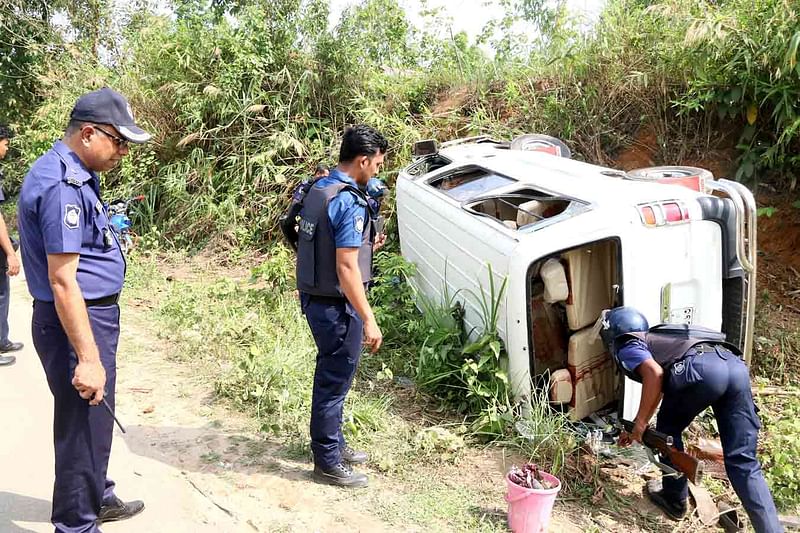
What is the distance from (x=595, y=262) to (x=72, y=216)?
116 inches

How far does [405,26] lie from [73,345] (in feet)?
31.0

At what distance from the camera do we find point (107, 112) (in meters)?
2.57

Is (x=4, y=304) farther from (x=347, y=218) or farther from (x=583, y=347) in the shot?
(x=583, y=347)

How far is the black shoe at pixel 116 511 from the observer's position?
10.3 ft

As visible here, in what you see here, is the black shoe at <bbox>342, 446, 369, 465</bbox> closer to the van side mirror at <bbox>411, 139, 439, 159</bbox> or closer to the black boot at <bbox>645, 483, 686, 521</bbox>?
the black boot at <bbox>645, 483, 686, 521</bbox>

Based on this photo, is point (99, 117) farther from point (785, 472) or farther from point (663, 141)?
point (663, 141)

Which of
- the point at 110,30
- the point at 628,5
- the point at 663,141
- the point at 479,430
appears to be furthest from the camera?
the point at 110,30

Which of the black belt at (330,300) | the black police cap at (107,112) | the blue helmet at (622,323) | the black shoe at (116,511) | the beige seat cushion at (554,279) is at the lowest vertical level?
the black shoe at (116,511)

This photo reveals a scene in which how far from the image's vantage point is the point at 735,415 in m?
3.32

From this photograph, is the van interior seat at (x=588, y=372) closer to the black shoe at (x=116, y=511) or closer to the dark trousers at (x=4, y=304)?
the black shoe at (x=116, y=511)

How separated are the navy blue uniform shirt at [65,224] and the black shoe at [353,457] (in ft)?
5.59

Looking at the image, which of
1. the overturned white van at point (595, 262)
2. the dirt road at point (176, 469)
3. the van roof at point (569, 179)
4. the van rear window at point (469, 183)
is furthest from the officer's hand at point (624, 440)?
the van rear window at point (469, 183)

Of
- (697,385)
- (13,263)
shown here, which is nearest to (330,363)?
(697,385)

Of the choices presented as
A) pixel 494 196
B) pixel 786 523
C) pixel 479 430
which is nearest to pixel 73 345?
pixel 479 430
